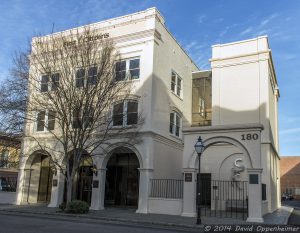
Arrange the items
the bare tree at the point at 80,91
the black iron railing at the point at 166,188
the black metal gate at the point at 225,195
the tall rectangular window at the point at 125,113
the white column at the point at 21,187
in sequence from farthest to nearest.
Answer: the white column at the point at 21,187, the tall rectangular window at the point at 125,113, the black metal gate at the point at 225,195, the black iron railing at the point at 166,188, the bare tree at the point at 80,91

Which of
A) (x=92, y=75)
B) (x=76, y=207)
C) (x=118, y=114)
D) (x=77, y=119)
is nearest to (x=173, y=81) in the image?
(x=118, y=114)

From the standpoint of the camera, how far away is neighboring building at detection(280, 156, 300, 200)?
74.9 metres

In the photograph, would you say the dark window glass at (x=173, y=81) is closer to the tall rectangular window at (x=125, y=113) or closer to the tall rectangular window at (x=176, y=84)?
the tall rectangular window at (x=176, y=84)

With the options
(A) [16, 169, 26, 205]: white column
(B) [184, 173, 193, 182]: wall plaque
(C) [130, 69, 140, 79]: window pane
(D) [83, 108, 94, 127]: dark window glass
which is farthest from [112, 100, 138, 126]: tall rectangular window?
(A) [16, 169, 26, 205]: white column

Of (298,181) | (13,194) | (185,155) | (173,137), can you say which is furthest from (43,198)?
(298,181)

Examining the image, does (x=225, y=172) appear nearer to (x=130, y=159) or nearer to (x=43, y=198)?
(x=130, y=159)

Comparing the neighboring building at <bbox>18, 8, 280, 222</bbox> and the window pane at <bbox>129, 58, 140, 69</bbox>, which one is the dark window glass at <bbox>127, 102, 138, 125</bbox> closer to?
the neighboring building at <bbox>18, 8, 280, 222</bbox>

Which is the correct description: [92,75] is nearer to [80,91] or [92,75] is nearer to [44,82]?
[80,91]

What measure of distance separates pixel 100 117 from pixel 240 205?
11250mm

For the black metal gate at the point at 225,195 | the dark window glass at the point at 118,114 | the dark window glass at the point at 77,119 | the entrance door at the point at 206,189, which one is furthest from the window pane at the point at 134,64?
the entrance door at the point at 206,189

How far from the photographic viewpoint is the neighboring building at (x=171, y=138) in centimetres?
2297

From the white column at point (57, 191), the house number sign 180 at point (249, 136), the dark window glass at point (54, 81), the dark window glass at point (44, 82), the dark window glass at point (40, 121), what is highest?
the dark window glass at point (44, 82)

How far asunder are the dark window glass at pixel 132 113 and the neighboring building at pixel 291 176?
5787 cm

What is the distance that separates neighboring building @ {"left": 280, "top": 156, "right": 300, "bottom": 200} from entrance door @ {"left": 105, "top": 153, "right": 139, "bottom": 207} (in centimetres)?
5590
